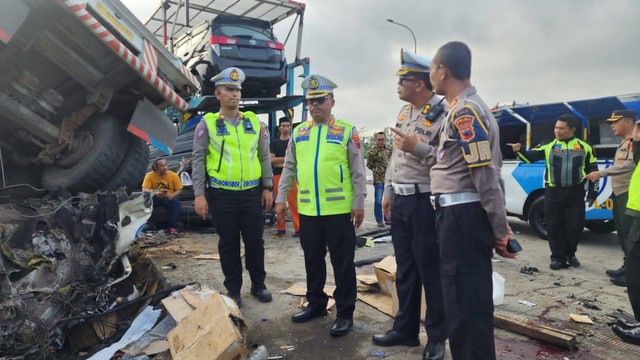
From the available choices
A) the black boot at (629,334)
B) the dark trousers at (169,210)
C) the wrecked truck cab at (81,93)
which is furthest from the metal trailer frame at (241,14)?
the black boot at (629,334)

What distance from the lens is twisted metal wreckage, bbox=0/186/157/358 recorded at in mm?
2473

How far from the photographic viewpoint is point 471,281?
197 centimetres

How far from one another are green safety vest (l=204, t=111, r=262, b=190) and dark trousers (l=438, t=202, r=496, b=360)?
1.89m

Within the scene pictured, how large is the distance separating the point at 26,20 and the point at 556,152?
5.31 metres

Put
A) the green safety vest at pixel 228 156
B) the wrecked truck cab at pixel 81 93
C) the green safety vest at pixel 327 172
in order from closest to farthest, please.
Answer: the wrecked truck cab at pixel 81 93, the green safety vest at pixel 327 172, the green safety vest at pixel 228 156

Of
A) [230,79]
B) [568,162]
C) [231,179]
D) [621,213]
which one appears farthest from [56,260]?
[621,213]

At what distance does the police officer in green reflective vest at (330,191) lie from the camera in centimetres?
300

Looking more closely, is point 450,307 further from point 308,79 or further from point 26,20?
point 26,20

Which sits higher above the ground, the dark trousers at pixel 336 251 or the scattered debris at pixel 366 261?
the dark trousers at pixel 336 251

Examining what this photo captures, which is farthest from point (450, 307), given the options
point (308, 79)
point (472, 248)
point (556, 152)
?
point (556, 152)

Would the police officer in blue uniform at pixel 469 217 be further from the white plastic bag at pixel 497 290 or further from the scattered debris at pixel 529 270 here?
the scattered debris at pixel 529 270

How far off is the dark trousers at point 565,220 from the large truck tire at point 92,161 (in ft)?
15.6

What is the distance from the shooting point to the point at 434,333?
258 cm

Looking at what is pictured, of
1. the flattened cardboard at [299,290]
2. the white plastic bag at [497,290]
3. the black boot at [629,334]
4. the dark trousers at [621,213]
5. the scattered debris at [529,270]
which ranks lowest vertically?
the black boot at [629,334]
